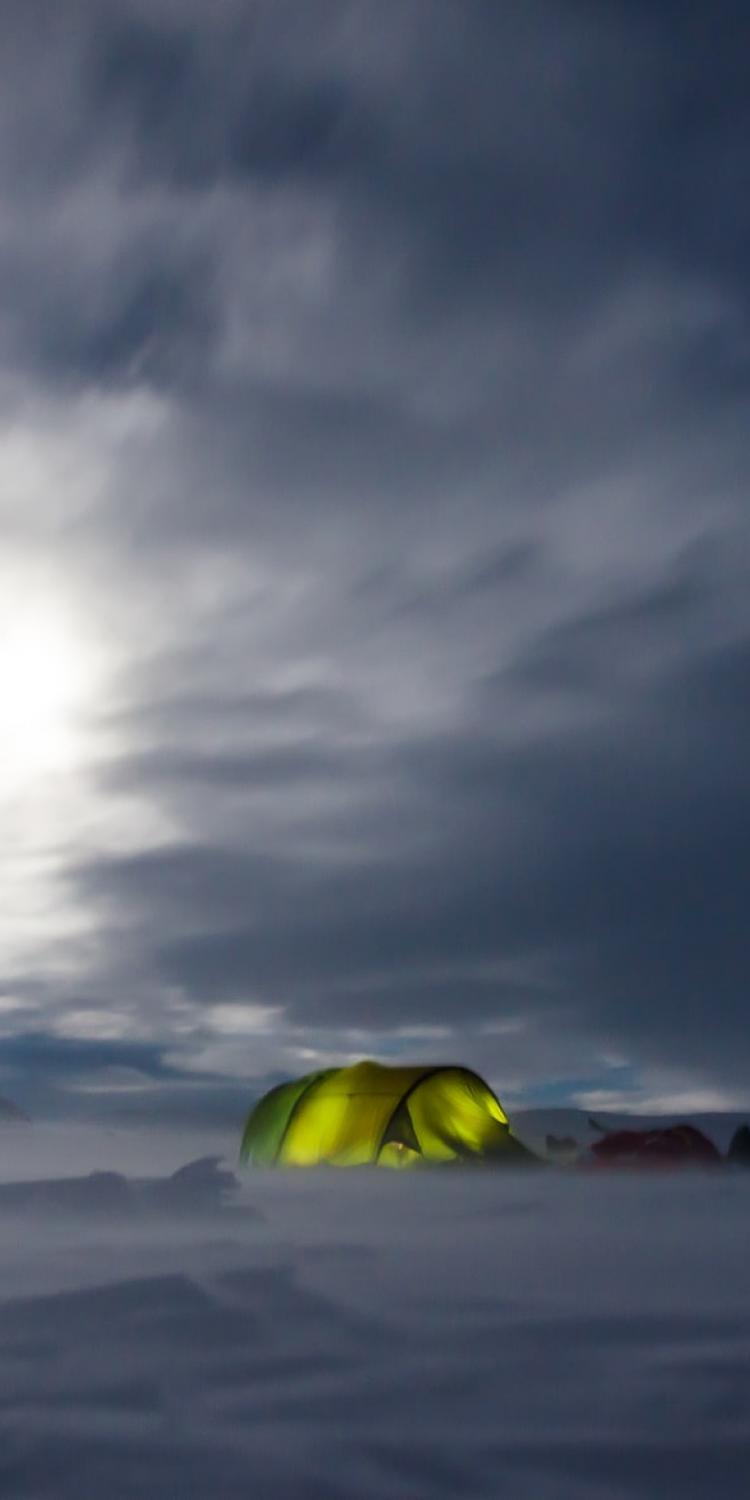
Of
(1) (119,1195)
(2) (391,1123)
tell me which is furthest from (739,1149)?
(1) (119,1195)

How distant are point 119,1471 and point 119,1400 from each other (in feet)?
4.73

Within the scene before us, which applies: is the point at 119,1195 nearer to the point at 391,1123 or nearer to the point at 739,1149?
the point at 391,1123

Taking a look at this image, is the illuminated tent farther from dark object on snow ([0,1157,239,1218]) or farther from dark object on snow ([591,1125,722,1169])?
dark object on snow ([0,1157,239,1218])

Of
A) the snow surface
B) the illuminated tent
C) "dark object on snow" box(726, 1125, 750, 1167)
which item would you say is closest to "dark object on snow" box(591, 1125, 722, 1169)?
"dark object on snow" box(726, 1125, 750, 1167)

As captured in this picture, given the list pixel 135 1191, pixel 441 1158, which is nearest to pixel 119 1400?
pixel 135 1191

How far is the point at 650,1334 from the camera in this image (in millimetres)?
9734

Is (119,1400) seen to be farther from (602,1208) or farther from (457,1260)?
(602,1208)

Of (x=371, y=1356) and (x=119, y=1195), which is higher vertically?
(x=119, y=1195)

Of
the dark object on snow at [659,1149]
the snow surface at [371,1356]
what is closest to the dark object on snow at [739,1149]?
the dark object on snow at [659,1149]

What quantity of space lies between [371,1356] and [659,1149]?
57.5 feet

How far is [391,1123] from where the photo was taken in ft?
76.8

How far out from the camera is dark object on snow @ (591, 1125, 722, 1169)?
24812 millimetres

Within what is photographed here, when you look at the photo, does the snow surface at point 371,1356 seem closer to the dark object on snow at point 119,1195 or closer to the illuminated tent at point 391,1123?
the dark object on snow at point 119,1195

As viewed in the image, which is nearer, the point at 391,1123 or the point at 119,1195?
the point at 119,1195
